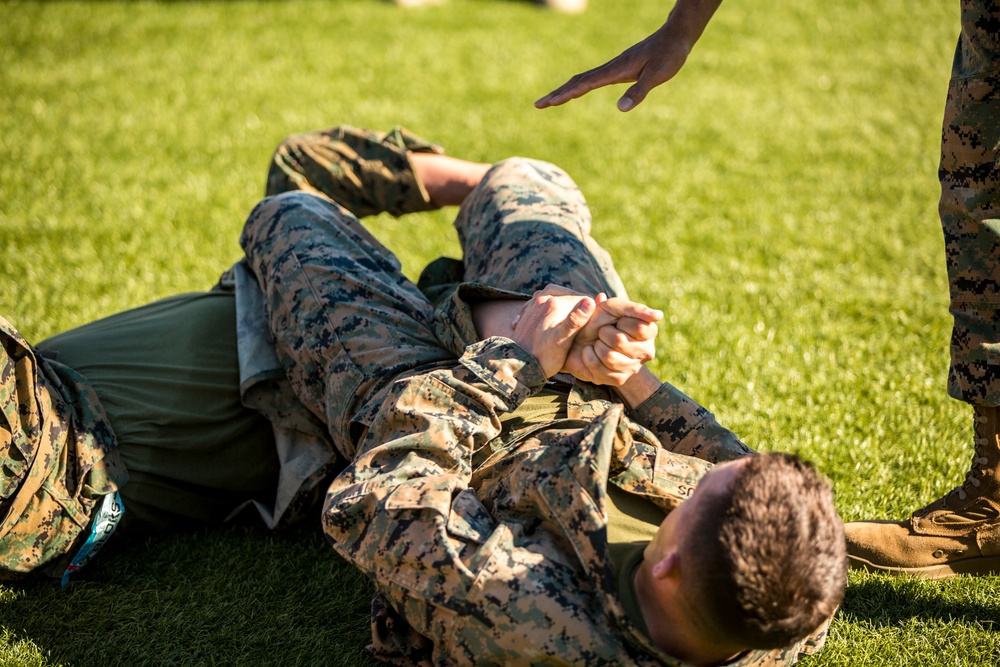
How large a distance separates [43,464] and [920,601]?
2329 millimetres

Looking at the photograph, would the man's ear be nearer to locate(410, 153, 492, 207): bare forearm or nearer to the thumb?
the thumb

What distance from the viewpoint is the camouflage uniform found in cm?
184

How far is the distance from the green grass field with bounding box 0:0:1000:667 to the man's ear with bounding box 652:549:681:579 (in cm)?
77

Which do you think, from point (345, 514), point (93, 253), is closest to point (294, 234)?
point (345, 514)

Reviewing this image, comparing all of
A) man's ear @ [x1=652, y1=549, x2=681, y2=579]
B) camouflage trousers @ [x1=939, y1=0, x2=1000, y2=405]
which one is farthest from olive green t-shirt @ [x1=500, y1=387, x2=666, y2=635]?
camouflage trousers @ [x1=939, y1=0, x2=1000, y2=405]

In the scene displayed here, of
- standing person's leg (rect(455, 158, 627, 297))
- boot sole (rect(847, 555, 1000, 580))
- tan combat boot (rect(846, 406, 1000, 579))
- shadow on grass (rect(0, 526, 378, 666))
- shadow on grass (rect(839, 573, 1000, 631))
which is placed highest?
standing person's leg (rect(455, 158, 627, 297))

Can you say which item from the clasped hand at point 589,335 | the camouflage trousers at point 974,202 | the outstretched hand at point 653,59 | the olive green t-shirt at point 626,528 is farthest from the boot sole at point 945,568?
the outstretched hand at point 653,59

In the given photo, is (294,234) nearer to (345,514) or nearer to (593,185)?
(345,514)

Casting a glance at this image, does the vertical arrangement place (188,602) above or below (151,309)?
below

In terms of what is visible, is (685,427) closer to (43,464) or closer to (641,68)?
(641,68)

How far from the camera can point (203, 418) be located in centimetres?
270

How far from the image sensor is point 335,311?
256 cm

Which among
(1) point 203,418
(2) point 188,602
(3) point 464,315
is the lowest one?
(2) point 188,602

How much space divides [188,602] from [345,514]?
0.72m
